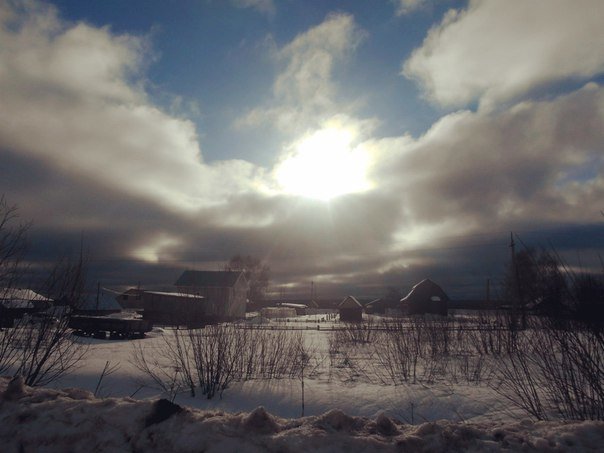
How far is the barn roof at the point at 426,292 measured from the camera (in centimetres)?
4259

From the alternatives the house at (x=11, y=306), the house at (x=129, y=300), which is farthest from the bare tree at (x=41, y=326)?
the house at (x=129, y=300)

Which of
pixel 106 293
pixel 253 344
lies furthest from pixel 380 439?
pixel 106 293

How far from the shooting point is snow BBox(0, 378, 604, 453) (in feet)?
5.51

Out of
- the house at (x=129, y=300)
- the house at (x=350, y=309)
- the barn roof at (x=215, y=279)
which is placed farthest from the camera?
the house at (x=129, y=300)

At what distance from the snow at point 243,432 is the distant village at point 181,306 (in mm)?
4058

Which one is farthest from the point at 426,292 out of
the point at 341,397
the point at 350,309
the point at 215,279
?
the point at 341,397

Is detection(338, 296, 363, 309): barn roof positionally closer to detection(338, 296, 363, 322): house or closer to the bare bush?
detection(338, 296, 363, 322): house

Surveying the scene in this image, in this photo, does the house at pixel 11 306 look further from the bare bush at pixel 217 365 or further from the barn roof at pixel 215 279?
the barn roof at pixel 215 279

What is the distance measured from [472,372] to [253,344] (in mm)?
5435

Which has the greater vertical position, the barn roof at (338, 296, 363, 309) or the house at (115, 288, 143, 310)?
the house at (115, 288, 143, 310)

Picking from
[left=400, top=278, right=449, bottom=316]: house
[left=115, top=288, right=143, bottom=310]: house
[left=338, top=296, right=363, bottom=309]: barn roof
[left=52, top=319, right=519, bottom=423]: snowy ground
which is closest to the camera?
[left=52, top=319, right=519, bottom=423]: snowy ground

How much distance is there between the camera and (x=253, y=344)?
8742 millimetres

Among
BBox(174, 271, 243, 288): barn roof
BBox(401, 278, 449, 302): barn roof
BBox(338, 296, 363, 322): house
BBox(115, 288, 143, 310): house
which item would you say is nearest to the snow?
BBox(338, 296, 363, 322): house

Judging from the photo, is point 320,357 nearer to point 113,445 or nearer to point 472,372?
point 472,372
